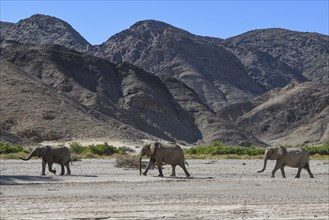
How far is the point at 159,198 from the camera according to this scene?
17422 millimetres

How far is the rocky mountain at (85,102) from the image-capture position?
7700 centimetres

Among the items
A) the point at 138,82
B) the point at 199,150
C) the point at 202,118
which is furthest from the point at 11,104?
the point at 202,118

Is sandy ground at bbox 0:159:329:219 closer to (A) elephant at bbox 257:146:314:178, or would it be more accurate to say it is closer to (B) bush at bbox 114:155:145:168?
(A) elephant at bbox 257:146:314:178

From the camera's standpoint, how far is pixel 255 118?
149875mm

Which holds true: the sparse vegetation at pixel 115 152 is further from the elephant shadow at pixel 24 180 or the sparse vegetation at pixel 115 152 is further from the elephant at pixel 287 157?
the elephant shadow at pixel 24 180

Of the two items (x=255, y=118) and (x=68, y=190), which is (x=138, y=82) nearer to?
(x=255, y=118)

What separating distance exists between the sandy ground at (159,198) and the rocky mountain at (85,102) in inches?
2010

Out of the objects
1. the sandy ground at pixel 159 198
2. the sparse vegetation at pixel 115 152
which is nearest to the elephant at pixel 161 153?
the sandy ground at pixel 159 198

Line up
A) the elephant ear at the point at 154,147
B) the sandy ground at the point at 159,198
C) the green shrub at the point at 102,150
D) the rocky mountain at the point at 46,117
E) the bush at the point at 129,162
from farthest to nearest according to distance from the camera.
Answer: the rocky mountain at the point at 46,117
the green shrub at the point at 102,150
the bush at the point at 129,162
the elephant ear at the point at 154,147
the sandy ground at the point at 159,198

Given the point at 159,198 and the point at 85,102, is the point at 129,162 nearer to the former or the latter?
the point at 159,198

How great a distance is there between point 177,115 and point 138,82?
29.3ft

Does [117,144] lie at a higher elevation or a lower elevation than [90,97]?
lower

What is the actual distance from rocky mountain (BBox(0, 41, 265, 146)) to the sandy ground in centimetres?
5105

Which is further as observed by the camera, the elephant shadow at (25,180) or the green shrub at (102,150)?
the green shrub at (102,150)
